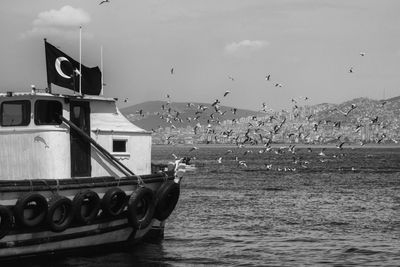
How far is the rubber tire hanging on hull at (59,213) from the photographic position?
20484mm

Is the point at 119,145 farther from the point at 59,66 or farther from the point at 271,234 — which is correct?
the point at 271,234

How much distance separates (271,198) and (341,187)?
46.1ft

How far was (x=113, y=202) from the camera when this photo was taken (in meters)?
22.4

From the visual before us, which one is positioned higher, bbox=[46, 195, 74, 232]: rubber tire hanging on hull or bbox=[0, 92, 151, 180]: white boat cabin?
bbox=[0, 92, 151, 180]: white boat cabin

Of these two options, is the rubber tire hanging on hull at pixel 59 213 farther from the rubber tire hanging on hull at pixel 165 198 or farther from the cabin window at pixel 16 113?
the rubber tire hanging on hull at pixel 165 198

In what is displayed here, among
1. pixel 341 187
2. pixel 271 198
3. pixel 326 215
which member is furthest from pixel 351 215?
pixel 341 187

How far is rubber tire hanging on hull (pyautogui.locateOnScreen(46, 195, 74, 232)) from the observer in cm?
2048

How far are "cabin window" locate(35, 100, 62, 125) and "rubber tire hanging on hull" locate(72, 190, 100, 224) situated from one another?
7.98ft

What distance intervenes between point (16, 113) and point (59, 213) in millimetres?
3415

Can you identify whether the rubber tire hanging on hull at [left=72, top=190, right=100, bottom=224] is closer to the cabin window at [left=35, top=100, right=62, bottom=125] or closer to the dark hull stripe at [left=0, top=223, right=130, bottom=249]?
the dark hull stripe at [left=0, top=223, right=130, bottom=249]

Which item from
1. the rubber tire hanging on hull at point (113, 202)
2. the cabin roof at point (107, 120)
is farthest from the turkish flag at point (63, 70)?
the rubber tire hanging on hull at point (113, 202)

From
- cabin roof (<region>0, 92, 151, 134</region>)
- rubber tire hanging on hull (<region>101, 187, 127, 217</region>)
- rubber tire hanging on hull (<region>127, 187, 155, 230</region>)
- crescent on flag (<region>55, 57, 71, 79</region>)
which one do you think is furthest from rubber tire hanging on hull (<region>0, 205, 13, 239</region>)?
crescent on flag (<region>55, 57, 71, 79</region>)

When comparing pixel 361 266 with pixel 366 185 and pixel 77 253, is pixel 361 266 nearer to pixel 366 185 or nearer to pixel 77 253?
pixel 77 253

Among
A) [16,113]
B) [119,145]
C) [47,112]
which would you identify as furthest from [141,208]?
[16,113]
